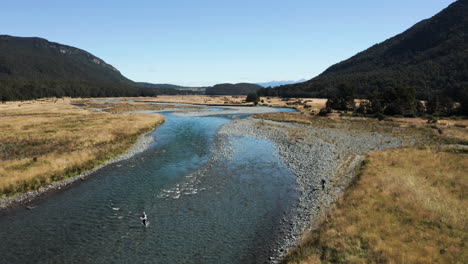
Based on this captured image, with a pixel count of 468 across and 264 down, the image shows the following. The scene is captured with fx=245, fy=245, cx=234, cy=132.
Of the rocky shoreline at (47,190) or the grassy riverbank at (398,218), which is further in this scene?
the rocky shoreline at (47,190)

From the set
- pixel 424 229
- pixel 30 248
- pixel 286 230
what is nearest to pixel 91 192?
pixel 30 248

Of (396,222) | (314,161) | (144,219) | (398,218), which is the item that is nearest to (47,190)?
(144,219)

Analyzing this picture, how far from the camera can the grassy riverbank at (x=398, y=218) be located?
1401cm

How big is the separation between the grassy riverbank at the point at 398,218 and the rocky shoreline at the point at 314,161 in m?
1.10

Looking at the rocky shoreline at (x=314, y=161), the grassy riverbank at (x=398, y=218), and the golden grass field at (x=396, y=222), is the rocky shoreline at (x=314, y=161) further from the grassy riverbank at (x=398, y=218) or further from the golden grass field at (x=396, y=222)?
the golden grass field at (x=396, y=222)

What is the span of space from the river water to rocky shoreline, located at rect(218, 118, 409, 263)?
1.23 meters

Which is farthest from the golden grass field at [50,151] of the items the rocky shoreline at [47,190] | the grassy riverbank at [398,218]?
the grassy riverbank at [398,218]

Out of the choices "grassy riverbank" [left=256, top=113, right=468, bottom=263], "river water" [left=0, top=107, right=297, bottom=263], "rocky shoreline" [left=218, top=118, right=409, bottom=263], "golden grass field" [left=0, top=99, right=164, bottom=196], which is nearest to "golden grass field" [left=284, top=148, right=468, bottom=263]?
"grassy riverbank" [left=256, top=113, right=468, bottom=263]

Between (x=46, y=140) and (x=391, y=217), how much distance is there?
52.1 m

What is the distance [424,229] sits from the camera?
1636 cm

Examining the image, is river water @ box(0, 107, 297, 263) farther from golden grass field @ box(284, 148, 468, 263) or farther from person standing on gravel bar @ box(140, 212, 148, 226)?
golden grass field @ box(284, 148, 468, 263)

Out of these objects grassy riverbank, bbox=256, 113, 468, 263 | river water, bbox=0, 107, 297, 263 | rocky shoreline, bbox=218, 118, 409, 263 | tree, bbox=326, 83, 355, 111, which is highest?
tree, bbox=326, 83, 355, 111

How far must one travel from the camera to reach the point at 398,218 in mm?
17969

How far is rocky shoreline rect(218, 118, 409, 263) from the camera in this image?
1895cm
